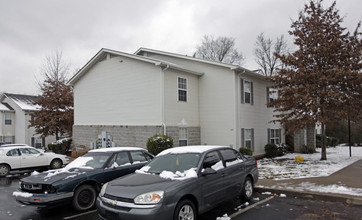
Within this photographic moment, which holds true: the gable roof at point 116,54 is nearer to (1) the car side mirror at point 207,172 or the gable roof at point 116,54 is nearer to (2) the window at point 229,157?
(2) the window at point 229,157

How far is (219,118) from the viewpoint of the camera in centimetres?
1622

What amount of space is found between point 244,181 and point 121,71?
1223 cm

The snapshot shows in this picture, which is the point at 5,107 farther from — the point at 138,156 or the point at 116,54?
the point at 138,156

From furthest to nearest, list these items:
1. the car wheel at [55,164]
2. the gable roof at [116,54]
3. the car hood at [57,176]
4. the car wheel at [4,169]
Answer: the gable roof at [116,54], the car wheel at [55,164], the car wheel at [4,169], the car hood at [57,176]

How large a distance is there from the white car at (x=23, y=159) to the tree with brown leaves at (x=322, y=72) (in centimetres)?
1270

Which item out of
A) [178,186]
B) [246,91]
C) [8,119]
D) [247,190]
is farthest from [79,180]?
[8,119]

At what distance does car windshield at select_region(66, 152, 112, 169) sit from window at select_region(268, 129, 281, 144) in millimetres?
13928

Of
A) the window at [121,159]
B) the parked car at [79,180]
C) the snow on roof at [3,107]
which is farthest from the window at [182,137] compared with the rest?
the snow on roof at [3,107]

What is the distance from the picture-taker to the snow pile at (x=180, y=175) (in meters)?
5.54

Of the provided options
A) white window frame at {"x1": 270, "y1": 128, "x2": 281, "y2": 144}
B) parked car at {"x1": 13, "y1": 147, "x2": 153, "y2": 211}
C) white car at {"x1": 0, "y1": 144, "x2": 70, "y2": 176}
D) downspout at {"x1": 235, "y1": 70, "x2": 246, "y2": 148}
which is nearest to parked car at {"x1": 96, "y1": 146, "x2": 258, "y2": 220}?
parked car at {"x1": 13, "y1": 147, "x2": 153, "y2": 211}

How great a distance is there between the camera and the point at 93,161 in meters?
7.99

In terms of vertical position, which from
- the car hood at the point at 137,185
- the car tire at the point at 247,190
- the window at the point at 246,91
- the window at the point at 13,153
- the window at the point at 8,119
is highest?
the window at the point at 246,91

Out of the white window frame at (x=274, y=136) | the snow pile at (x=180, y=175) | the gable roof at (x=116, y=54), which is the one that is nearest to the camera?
the snow pile at (x=180, y=175)

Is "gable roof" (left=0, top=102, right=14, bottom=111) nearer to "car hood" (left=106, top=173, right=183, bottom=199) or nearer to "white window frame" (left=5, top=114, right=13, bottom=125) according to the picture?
"white window frame" (left=5, top=114, right=13, bottom=125)
